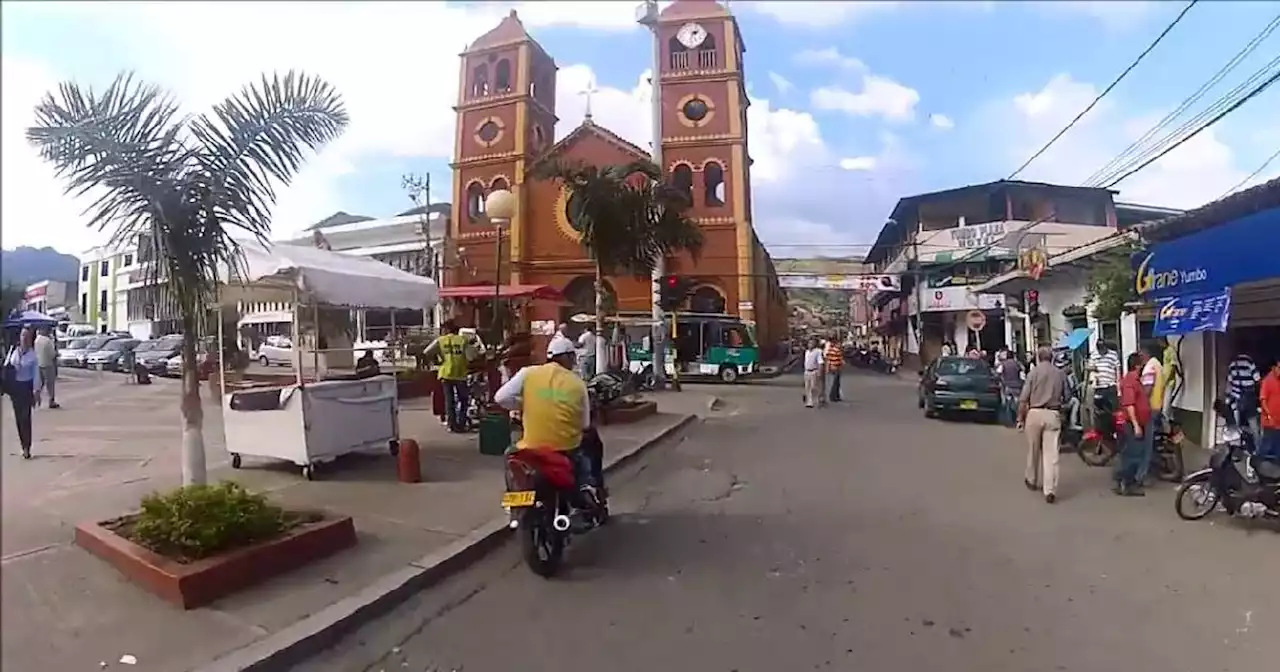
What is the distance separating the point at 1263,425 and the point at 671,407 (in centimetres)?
1378

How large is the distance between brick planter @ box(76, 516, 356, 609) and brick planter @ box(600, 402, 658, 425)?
31.4 feet

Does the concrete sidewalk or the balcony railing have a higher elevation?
the balcony railing

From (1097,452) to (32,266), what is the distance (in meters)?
12.4

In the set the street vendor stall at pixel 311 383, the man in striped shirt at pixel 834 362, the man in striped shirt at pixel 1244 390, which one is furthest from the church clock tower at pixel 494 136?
the man in striped shirt at pixel 1244 390

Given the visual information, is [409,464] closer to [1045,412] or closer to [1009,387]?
[1045,412]

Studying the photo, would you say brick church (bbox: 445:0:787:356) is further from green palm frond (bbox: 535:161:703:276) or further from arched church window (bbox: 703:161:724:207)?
green palm frond (bbox: 535:161:703:276)

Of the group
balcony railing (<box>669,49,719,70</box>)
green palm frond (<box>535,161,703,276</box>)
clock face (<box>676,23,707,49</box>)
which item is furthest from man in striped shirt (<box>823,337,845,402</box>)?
clock face (<box>676,23,707,49</box>)

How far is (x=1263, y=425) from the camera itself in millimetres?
8578

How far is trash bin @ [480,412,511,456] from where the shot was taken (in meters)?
11.4

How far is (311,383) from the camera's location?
9461 mm

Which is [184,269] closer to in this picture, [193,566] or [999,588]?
[193,566]

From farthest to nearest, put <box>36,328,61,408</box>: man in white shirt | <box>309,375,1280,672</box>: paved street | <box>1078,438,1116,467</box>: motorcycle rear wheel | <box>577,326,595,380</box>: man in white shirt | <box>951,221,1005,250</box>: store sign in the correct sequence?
<box>951,221,1005,250</box>: store sign → <box>577,326,595,380</box>: man in white shirt → <box>36,328,61,408</box>: man in white shirt → <box>1078,438,1116,467</box>: motorcycle rear wheel → <box>309,375,1280,672</box>: paved street

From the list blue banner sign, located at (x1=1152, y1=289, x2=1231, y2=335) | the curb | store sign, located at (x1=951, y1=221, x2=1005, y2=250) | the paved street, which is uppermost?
store sign, located at (x1=951, y1=221, x2=1005, y2=250)

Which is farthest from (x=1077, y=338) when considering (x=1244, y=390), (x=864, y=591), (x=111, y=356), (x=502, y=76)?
(x=502, y=76)
